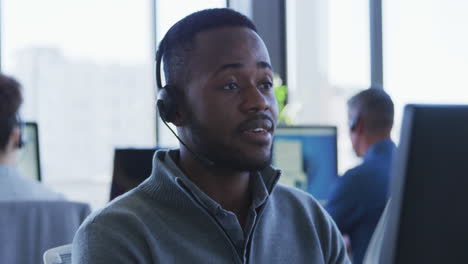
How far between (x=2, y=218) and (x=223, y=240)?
0.79 meters

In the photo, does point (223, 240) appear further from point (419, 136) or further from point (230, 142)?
point (419, 136)

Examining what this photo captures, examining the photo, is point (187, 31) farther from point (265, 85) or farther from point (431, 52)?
point (431, 52)

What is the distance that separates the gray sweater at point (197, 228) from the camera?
1016 mm

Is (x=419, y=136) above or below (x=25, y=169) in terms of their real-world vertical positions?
above

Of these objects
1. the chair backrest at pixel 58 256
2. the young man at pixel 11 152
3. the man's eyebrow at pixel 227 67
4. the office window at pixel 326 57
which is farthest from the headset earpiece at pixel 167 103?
the office window at pixel 326 57

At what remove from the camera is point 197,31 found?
1154 millimetres

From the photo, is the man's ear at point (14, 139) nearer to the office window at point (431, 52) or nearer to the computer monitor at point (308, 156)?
the computer monitor at point (308, 156)

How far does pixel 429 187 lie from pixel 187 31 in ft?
2.10

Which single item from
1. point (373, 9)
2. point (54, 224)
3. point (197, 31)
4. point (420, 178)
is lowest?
point (54, 224)

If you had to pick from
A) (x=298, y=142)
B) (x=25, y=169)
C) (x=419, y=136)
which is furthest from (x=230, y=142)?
(x=25, y=169)

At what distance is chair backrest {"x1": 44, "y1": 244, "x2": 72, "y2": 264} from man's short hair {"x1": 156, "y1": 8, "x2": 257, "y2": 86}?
380 millimetres

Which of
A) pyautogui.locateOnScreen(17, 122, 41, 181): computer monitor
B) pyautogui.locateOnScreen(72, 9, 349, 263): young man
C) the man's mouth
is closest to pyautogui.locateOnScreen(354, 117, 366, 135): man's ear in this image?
pyautogui.locateOnScreen(17, 122, 41, 181): computer monitor

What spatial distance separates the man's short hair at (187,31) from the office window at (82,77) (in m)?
3.88

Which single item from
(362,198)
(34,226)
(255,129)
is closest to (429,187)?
(255,129)
